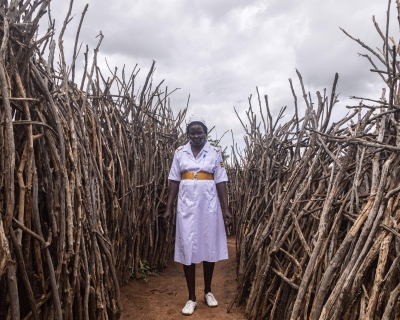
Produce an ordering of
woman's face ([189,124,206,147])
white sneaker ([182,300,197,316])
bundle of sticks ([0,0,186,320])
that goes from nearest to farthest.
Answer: bundle of sticks ([0,0,186,320])
white sneaker ([182,300,197,316])
woman's face ([189,124,206,147])

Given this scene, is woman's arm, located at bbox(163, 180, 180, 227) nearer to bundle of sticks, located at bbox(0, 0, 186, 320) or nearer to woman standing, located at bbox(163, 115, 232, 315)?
woman standing, located at bbox(163, 115, 232, 315)

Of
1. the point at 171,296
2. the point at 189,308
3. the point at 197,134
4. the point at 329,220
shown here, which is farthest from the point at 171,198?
the point at 329,220

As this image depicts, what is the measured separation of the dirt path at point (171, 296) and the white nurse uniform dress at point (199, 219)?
0.44 meters

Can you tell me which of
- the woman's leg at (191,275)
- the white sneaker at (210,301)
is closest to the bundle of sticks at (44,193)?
the woman's leg at (191,275)

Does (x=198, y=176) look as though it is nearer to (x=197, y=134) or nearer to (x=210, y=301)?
(x=197, y=134)

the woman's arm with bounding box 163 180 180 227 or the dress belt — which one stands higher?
the dress belt

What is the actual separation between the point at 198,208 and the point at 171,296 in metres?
1.02

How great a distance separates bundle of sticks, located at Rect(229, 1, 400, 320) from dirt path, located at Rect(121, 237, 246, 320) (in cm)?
34

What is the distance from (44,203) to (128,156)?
5.31 feet

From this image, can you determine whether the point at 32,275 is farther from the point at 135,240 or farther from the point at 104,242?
the point at 135,240

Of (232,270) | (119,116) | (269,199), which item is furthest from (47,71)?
(232,270)

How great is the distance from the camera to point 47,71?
6.00 ft

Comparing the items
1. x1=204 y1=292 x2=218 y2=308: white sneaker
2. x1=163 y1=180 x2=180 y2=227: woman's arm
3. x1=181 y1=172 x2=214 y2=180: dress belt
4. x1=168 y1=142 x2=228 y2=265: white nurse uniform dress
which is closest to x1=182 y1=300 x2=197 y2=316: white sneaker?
x1=204 y1=292 x2=218 y2=308: white sneaker

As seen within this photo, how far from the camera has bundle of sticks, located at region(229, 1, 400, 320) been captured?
158cm
